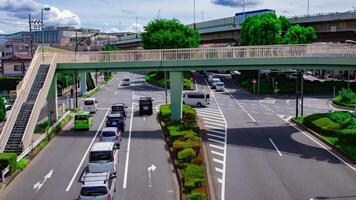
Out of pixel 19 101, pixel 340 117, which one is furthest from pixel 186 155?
pixel 340 117

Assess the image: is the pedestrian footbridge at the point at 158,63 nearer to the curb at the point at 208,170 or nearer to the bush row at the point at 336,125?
the curb at the point at 208,170

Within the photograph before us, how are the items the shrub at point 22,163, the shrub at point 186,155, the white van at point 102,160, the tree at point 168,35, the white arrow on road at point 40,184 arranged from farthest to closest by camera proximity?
the tree at point 168,35 < the shrub at point 22,163 < the shrub at point 186,155 < the white van at point 102,160 < the white arrow on road at point 40,184

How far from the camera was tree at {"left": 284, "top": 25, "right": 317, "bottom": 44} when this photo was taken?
76.6 meters

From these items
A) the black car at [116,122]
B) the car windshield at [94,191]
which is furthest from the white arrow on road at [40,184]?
the black car at [116,122]

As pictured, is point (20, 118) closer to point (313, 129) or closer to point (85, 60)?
point (85, 60)

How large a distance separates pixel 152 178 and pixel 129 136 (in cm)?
1316

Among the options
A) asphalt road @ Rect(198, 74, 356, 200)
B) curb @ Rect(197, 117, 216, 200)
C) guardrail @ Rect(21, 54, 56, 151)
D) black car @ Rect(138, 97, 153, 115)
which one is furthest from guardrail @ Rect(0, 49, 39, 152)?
asphalt road @ Rect(198, 74, 356, 200)

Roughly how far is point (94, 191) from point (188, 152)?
8.92 metres

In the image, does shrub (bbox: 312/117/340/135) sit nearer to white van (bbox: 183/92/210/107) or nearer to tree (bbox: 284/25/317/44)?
white van (bbox: 183/92/210/107)

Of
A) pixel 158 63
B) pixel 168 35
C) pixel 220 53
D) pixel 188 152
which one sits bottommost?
pixel 188 152

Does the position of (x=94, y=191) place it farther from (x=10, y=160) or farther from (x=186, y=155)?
(x=10, y=160)

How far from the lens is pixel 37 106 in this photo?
121ft

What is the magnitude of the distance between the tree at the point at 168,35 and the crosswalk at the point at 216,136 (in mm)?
31614

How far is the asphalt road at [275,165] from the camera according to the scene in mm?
24031
